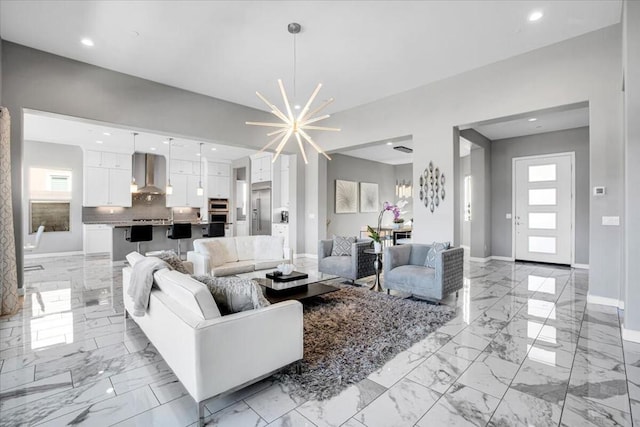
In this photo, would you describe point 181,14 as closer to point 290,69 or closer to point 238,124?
point 290,69

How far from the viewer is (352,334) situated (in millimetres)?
2943

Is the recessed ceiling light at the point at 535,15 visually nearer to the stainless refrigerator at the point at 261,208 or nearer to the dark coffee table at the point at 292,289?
the dark coffee table at the point at 292,289

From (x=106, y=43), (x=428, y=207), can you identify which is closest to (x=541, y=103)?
(x=428, y=207)

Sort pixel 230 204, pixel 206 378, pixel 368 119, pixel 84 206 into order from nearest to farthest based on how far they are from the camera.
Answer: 1. pixel 206 378
2. pixel 368 119
3. pixel 84 206
4. pixel 230 204

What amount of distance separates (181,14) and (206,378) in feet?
12.6

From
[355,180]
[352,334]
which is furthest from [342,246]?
[355,180]

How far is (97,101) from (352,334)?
5.19 meters

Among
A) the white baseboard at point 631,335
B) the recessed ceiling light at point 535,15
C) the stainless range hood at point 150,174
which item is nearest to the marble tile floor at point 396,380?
the white baseboard at point 631,335

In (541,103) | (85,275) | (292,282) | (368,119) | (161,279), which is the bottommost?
(85,275)

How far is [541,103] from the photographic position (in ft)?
14.3

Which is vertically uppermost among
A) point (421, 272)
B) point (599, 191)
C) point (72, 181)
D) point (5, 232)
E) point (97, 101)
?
point (97, 101)

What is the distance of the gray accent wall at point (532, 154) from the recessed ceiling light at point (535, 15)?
4000mm

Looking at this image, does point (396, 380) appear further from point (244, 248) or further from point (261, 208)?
point (261, 208)

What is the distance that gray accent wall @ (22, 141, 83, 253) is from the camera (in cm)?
788
